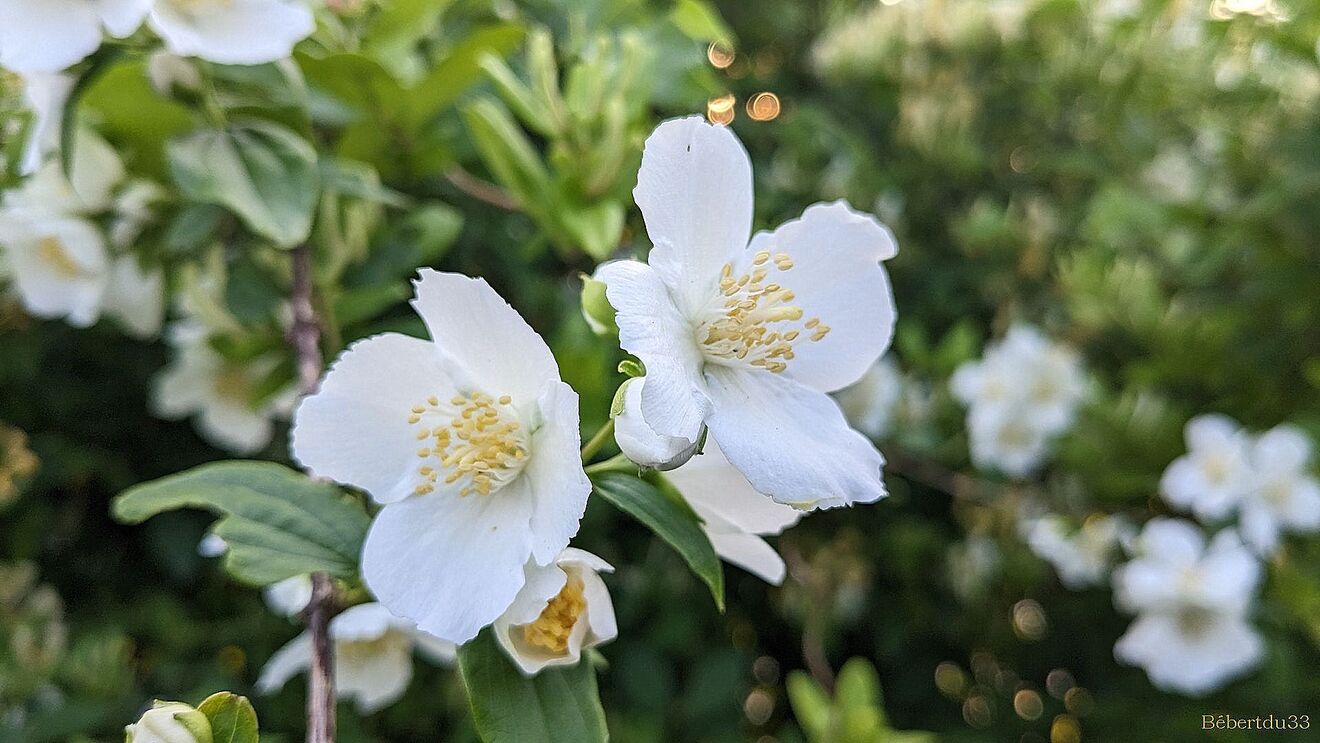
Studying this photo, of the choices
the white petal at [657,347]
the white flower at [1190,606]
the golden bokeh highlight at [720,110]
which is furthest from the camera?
the white flower at [1190,606]

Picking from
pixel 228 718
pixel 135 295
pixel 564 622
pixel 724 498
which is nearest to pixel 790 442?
pixel 724 498

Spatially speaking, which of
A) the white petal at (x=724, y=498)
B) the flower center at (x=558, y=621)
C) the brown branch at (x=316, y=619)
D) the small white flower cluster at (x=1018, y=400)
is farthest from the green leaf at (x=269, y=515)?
the small white flower cluster at (x=1018, y=400)

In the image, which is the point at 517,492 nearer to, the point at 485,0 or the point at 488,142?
the point at 488,142

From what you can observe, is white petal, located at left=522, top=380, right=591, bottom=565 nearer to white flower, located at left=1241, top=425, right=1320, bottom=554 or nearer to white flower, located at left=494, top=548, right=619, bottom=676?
white flower, located at left=494, top=548, right=619, bottom=676

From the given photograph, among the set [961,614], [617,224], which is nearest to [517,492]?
[617,224]

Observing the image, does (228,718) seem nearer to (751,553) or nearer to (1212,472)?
(751,553)

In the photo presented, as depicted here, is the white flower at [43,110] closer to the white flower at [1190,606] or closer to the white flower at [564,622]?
the white flower at [564,622]
